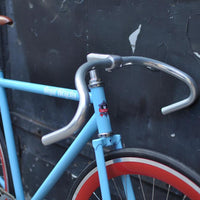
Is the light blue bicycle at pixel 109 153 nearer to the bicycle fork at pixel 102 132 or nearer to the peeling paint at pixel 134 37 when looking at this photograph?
the bicycle fork at pixel 102 132

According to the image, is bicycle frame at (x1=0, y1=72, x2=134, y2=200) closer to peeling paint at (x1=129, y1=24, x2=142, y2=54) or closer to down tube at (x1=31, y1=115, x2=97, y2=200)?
down tube at (x1=31, y1=115, x2=97, y2=200)

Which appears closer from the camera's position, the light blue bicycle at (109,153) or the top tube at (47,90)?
the light blue bicycle at (109,153)

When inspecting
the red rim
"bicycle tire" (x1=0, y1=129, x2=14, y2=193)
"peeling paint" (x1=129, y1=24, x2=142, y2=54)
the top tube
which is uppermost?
"peeling paint" (x1=129, y1=24, x2=142, y2=54)

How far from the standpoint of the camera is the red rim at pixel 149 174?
33.0 inches

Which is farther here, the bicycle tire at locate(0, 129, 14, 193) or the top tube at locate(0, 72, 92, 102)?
the bicycle tire at locate(0, 129, 14, 193)

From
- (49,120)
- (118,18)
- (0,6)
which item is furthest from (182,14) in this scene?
(0,6)

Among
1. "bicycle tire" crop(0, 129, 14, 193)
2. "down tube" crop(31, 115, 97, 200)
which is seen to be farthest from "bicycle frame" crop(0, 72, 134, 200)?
"bicycle tire" crop(0, 129, 14, 193)

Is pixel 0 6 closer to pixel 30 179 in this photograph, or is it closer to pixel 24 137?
pixel 24 137

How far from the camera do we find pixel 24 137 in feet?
6.79

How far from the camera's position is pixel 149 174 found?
915mm

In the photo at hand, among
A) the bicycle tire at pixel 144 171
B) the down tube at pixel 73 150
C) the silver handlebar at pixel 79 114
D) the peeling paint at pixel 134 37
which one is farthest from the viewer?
the peeling paint at pixel 134 37

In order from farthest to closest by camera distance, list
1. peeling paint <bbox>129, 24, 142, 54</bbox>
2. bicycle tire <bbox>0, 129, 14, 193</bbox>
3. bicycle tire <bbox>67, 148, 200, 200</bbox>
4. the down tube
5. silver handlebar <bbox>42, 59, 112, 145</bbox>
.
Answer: bicycle tire <bbox>0, 129, 14, 193</bbox> → peeling paint <bbox>129, 24, 142, 54</bbox> → the down tube → bicycle tire <bbox>67, 148, 200, 200</bbox> → silver handlebar <bbox>42, 59, 112, 145</bbox>

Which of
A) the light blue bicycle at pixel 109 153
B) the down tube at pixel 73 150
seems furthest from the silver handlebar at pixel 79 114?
the down tube at pixel 73 150

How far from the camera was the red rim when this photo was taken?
2.75 feet
